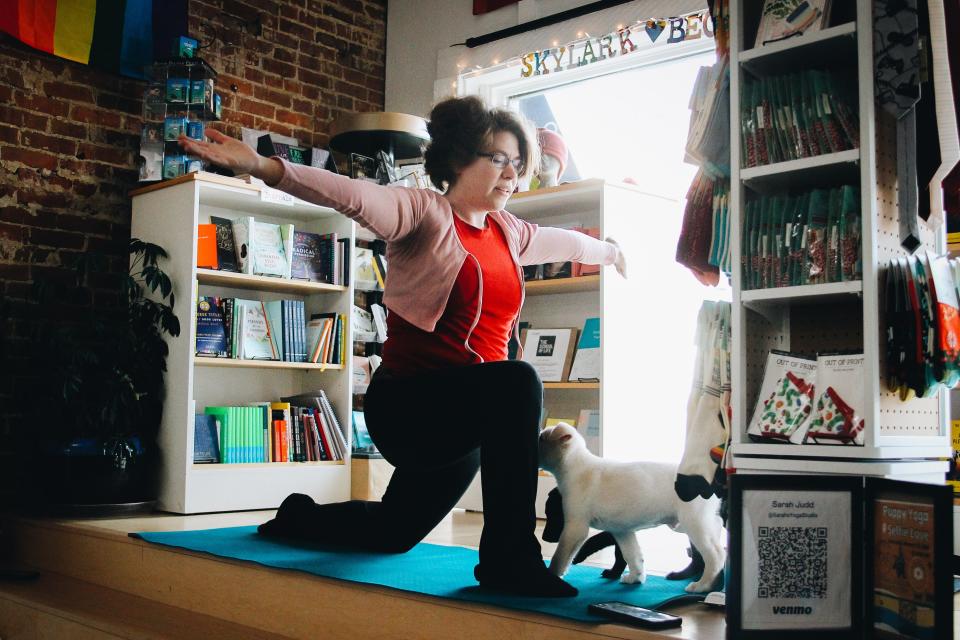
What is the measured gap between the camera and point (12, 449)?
4148 mm

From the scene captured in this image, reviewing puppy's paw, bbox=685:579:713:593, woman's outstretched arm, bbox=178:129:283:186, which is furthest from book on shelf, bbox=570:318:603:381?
woman's outstretched arm, bbox=178:129:283:186

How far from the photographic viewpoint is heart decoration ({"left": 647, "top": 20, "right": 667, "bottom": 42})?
449 cm

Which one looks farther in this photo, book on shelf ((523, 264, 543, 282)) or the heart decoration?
book on shelf ((523, 264, 543, 282))

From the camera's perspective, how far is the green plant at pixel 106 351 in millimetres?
3777

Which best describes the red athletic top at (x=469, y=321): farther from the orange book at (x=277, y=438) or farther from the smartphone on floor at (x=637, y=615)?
the orange book at (x=277, y=438)

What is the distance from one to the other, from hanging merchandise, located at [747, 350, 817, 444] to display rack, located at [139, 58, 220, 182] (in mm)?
2973

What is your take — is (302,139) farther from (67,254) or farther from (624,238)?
(624,238)

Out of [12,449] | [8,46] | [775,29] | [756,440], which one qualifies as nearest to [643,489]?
[756,440]

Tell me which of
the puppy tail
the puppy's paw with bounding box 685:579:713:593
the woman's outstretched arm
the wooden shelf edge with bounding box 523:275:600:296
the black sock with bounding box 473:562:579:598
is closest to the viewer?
the woman's outstretched arm

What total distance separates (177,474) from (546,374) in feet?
5.62

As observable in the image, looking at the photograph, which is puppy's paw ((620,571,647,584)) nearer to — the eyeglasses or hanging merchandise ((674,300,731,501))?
hanging merchandise ((674,300,731,501))

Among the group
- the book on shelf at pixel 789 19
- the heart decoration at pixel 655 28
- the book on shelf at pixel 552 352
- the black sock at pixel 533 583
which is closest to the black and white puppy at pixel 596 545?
the black sock at pixel 533 583

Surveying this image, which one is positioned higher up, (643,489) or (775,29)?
(775,29)

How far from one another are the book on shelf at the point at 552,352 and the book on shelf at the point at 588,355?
40mm
